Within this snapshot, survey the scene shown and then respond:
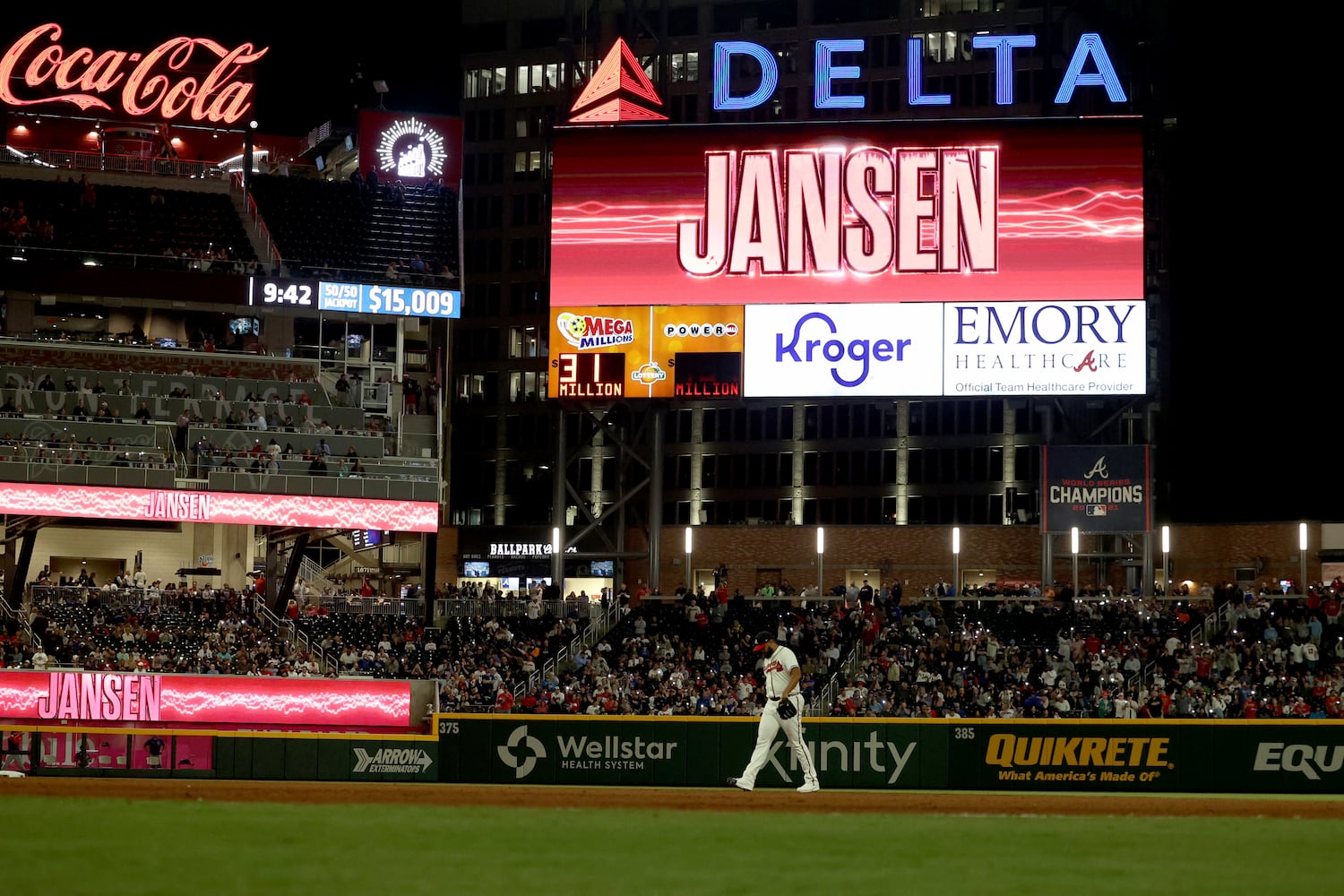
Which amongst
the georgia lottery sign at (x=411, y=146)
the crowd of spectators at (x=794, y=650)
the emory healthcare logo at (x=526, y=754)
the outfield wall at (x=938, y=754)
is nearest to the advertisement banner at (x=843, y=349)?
the crowd of spectators at (x=794, y=650)

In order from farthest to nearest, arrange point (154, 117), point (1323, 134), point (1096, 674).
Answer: point (1323, 134) → point (154, 117) → point (1096, 674)

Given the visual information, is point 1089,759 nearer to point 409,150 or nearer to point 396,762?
point 396,762

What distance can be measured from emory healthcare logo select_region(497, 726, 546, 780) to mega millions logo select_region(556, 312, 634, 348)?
1322 centimetres

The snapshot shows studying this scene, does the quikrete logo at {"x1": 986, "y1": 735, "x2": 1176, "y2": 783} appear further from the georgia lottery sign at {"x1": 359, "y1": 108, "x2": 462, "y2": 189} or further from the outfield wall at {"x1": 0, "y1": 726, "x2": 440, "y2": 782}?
the georgia lottery sign at {"x1": 359, "y1": 108, "x2": 462, "y2": 189}

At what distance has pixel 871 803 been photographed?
17109mm

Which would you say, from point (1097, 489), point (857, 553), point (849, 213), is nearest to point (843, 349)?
point (849, 213)

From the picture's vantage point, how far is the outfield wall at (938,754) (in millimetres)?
21000

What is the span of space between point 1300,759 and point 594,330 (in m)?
17.3

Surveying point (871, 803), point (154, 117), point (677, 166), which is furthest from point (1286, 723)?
point (154, 117)

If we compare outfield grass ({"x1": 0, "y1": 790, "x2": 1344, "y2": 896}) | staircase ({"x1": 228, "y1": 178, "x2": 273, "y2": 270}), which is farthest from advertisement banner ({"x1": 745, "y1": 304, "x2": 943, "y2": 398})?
outfield grass ({"x1": 0, "y1": 790, "x2": 1344, "y2": 896})

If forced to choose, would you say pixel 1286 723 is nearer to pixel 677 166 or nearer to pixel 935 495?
pixel 677 166

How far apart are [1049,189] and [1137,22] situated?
19.4 m

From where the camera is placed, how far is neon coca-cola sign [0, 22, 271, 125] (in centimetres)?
4166

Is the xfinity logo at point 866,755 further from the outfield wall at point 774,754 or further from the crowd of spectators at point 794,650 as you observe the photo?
the crowd of spectators at point 794,650
